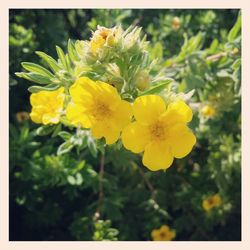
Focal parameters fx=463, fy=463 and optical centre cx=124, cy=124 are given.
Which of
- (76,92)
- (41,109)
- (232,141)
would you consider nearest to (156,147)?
(76,92)

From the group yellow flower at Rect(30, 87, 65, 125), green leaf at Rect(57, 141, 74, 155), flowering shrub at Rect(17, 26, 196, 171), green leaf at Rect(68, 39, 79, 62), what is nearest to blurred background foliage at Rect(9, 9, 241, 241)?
green leaf at Rect(57, 141, 74, 155)

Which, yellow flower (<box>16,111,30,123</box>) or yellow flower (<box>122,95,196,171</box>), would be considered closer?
yellow flower (<box>122,95,196,171</box>)

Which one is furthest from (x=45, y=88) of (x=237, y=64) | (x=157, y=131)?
(x=237, y=64)

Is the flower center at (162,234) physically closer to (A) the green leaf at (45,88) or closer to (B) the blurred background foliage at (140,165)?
(B) the blurred background foliage at (140,165)

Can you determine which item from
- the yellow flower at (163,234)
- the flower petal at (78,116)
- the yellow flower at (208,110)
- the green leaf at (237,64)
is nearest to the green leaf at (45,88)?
the flower petal at (78,116)

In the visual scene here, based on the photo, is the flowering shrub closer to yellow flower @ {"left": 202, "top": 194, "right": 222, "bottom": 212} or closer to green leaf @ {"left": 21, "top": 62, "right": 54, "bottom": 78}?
green leaf @ {"left": 21, "top": 62, "right": 54, "bottom": 78}

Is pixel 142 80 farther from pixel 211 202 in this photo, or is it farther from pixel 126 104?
pixel 211 202
